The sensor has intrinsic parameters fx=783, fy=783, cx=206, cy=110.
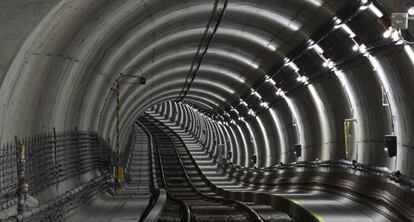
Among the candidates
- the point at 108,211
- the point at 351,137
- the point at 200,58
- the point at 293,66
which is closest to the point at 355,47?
the point at 351,137

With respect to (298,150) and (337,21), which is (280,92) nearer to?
(298,150)

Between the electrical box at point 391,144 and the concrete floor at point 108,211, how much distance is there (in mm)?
5707

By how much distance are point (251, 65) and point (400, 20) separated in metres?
14.9

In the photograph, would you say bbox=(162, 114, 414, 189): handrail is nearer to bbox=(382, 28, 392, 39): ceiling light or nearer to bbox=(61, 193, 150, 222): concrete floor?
bbox=(382, 28, 392, 39): ceiling light

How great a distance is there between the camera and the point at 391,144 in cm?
1723

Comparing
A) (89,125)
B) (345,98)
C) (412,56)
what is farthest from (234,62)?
(412,56)

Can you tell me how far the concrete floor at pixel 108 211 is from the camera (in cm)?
1625

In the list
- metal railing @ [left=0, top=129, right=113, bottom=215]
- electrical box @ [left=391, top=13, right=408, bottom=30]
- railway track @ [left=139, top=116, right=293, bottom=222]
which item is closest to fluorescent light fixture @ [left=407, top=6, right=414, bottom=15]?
electrical box @ [left=391, top=13, right=408, bottom=30]

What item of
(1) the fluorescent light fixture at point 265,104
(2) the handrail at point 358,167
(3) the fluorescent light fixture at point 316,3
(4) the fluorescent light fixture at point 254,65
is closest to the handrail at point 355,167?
(2) the handrail at point 358,167

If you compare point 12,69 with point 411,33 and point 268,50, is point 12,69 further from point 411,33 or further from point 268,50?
point 268,50

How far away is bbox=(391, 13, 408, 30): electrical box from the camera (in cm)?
1296

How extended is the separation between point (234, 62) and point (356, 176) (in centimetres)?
934

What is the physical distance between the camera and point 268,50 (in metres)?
24.2

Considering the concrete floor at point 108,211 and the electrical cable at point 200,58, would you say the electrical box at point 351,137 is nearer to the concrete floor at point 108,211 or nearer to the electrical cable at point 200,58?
the electrical cable at point 200,58
